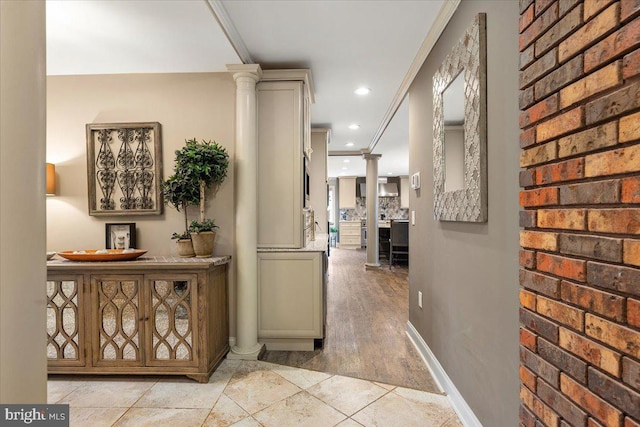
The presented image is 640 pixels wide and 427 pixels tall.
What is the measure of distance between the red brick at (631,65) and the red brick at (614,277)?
1.33 feet

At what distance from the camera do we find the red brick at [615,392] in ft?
2.10

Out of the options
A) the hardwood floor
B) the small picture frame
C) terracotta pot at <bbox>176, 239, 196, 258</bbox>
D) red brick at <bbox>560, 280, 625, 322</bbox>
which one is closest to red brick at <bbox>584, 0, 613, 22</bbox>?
red brick at <bbox>560, 280, 625, 322</bbox>

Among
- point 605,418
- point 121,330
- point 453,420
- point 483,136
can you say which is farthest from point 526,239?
point 121,330

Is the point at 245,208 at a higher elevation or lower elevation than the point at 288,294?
higher

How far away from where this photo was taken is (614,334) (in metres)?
0.69

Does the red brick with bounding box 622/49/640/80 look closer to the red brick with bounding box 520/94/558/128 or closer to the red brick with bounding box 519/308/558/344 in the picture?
the red brick with bounding box 520/94/558/128

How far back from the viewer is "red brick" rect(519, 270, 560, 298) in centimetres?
88

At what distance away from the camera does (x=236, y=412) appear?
1.84 metres

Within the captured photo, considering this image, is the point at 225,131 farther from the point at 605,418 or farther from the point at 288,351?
the point at 605,418

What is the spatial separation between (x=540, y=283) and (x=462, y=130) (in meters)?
1.04

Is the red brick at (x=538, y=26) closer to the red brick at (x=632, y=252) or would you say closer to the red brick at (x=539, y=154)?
the red brick at (x=539, y=154)

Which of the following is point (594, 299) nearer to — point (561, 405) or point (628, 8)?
point (561, 405)

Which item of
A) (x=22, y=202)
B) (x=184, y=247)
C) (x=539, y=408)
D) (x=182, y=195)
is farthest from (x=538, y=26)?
(x=184, y=247)

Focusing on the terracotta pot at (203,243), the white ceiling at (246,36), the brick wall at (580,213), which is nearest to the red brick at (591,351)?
the brick wall at (580,213)
